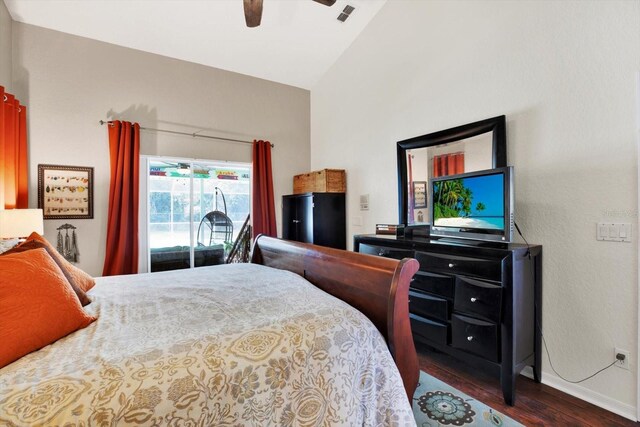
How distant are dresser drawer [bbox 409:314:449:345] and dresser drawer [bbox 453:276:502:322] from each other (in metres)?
0.20

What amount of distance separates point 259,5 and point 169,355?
2.59 m

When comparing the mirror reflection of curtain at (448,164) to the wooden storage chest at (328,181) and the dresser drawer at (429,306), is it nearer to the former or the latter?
the dresser drawer at (429,306)

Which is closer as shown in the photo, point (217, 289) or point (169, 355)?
point (169, 355)

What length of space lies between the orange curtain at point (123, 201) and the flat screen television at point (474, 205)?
334cm

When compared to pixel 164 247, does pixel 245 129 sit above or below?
Answer: above

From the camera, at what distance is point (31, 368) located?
891mm

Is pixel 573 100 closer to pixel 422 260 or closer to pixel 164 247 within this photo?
pixel 422 260

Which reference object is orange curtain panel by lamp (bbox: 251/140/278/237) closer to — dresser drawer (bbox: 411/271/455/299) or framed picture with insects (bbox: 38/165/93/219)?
framed picture with insects (bbox: 38/165/93/219)

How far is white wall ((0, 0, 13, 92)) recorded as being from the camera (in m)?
2.84

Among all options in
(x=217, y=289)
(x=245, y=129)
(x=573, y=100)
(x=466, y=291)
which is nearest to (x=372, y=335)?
(x=217, y=289)

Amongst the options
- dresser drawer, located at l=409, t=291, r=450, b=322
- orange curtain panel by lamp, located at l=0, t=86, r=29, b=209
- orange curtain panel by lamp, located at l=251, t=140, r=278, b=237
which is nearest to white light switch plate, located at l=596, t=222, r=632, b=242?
dresser drawer, located at l=409, t=291, r=450, b=322

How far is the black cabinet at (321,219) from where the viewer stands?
3.92 metres

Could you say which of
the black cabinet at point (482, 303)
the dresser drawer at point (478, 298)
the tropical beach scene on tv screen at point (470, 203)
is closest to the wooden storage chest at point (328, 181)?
the tropical beach scene on tv screen at point (470, 203)

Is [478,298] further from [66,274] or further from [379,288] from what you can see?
[66,274]
